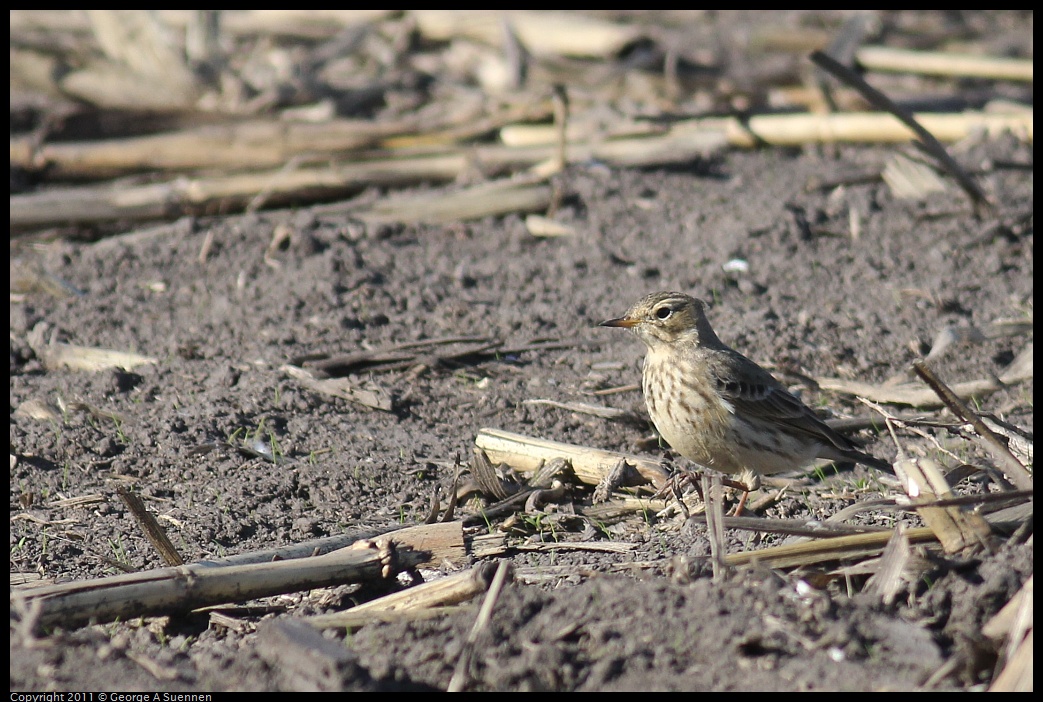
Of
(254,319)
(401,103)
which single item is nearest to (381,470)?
(254,319)

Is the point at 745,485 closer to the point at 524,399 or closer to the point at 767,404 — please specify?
the point at 767,404

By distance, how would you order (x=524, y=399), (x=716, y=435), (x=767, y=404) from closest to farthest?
(x=716, y=435)
(x=767, y=404)
(x=524, y=399)

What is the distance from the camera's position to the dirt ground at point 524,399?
397 centimetres

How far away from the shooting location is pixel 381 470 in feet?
19.9

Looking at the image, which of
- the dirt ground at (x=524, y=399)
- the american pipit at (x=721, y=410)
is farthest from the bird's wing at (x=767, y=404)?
the dirt ground at (x=524, y=399)

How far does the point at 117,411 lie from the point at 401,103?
19.6ft

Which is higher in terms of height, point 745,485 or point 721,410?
point 721,410

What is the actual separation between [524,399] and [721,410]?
52.8 inches

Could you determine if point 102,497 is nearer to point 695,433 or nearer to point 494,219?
point 695,433

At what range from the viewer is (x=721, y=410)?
6.03m

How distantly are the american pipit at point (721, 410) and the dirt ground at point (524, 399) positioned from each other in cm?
27

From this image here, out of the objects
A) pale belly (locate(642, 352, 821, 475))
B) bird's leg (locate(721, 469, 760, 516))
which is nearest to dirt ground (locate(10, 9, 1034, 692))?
bird's leg (locate(721, 469, 760, 516))

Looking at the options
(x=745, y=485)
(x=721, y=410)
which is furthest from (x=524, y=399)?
(x=745, y=485)

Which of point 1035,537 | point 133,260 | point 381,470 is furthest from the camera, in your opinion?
point 133,260
